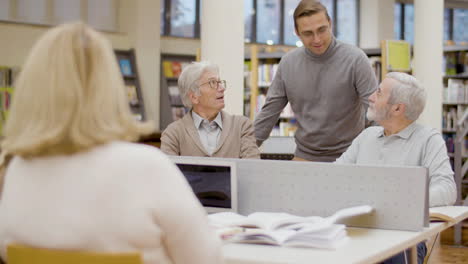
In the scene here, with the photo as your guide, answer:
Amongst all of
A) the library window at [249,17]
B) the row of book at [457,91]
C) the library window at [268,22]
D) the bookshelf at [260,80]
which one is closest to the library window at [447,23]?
the library window at [268,22]

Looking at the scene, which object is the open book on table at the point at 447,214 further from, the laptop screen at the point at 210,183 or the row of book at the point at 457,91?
the row of book at the point at 457,91

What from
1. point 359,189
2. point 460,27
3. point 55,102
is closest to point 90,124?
point 55,102

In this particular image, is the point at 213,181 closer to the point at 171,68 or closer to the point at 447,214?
the point at 447,214

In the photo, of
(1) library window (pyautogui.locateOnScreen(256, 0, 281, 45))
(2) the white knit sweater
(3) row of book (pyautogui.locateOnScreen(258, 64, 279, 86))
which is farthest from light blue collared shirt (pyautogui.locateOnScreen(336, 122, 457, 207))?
(1) library window (pyautogui.locateOnScreen(256, 0, 281, 45))

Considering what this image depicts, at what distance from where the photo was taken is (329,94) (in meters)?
3.72

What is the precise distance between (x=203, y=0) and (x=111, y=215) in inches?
170

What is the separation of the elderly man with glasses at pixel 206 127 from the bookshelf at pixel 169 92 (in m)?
8.44

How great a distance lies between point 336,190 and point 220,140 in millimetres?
1159

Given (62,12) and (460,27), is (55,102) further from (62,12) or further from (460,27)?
(460,27)

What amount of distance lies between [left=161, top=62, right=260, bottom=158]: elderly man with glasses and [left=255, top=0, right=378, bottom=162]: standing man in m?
0.46

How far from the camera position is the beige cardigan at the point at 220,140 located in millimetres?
3350

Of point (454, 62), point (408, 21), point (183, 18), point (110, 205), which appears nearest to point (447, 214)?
point (110, 205)

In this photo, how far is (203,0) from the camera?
18.2 feet

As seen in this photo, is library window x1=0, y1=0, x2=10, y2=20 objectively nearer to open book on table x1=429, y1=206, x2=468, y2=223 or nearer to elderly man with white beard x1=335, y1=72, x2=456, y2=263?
elderly man with white beard x1=335, y1=72, x2=456, y2=263
